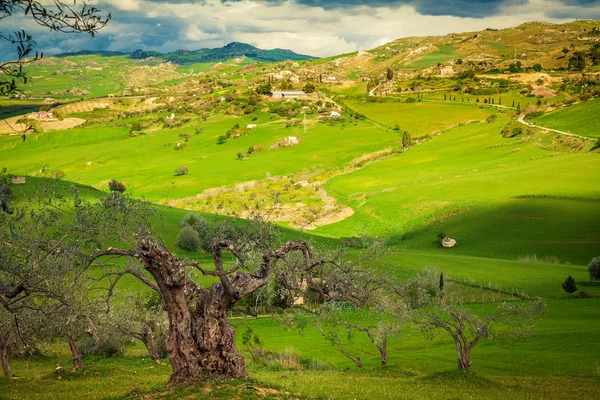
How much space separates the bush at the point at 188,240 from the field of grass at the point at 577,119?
112m

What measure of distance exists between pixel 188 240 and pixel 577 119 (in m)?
125

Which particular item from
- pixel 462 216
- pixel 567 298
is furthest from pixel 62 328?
pixel 462 216

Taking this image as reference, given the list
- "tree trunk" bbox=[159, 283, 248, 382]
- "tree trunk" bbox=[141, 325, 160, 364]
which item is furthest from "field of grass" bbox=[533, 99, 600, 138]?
"tree trunk" bbox=[159, 283, 248, 382]

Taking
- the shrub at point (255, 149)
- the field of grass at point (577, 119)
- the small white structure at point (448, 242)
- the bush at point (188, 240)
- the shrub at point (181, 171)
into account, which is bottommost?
the small white structure at point (448, 242)

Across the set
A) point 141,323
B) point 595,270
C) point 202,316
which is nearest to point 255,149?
point 595,270

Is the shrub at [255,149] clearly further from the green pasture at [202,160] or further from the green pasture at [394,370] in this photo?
the green pasture at [394,370]

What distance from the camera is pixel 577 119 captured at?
151125 mm

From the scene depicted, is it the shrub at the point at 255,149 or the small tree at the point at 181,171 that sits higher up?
the shrub at the point at 255,149

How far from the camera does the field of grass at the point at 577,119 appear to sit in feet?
469

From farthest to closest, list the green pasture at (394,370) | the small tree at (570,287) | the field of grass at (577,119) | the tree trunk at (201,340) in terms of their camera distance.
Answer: the field of grass at (577,119)
the small tree at (570,287)
the green pasture at (394,370)
the tree trunk at (201,340)

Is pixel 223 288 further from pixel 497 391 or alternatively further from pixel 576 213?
pixel 576 213

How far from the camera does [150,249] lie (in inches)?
744

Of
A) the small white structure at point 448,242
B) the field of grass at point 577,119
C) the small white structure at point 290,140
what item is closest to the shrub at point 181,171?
the small white structure at point 290,140

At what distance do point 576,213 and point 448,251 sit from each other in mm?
26823
